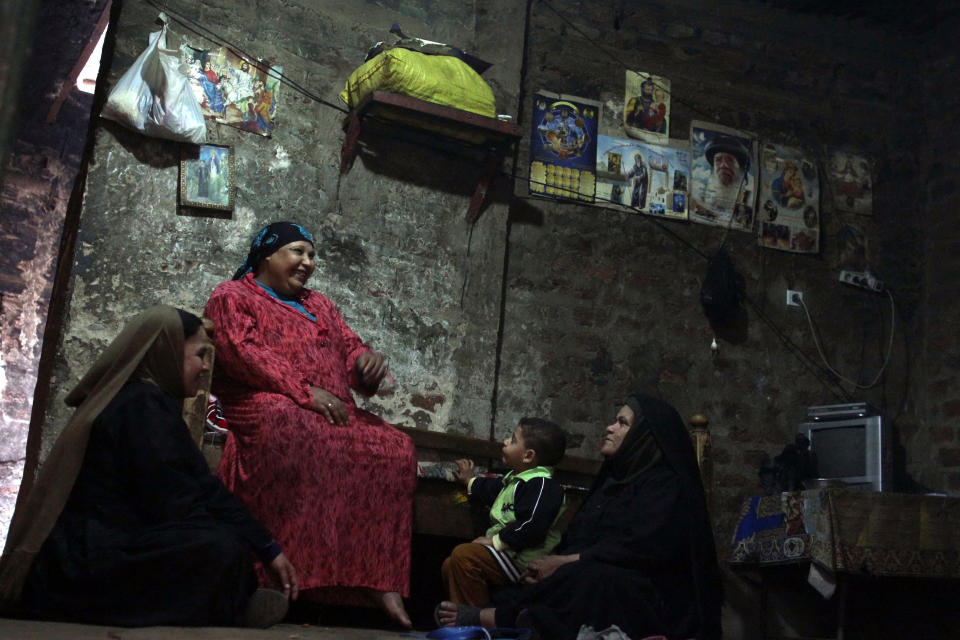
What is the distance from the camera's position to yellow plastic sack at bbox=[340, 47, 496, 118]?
5.28m

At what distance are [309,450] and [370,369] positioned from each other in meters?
0.57

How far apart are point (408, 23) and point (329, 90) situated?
70cm

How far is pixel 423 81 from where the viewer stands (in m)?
5.32

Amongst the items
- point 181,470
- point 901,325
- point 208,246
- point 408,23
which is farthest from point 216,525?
point 901,325

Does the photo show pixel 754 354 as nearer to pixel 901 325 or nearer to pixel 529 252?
pixel 901 325

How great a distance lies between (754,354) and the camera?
6.42 metres

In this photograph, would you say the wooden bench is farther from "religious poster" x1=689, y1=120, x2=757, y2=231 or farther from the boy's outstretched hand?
"religious poster" x1=689, y1=120, x2=757, y2=231

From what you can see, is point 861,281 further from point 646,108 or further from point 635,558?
point 635,558

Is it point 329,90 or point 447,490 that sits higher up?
point 329,90

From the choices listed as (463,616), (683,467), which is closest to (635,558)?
(683,467)

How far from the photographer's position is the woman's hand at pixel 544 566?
3.59 meters

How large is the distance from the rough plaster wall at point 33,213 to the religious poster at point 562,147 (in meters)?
4.79

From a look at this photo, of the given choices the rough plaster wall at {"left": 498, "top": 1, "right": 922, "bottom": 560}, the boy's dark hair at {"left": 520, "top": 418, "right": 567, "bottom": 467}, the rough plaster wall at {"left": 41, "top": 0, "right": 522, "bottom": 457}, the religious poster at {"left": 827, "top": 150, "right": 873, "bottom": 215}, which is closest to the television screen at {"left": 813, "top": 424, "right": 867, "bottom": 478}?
the rough plaster wall at {"left": 498, "top": 1, "right": 922, "bottom": 560}

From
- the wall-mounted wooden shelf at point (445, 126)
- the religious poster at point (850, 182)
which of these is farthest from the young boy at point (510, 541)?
the religious poster at point (850, 182)
